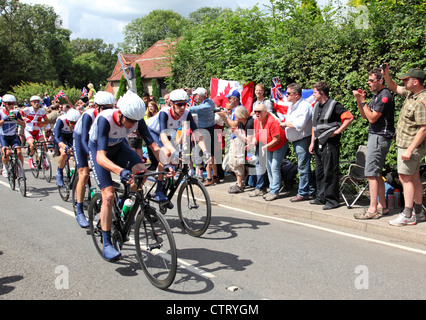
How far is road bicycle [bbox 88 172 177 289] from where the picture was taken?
13.2ft

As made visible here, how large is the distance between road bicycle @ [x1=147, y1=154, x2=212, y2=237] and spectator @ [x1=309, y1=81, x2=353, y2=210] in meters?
2.40

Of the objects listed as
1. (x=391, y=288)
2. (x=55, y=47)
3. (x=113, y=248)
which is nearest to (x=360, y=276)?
(x=391, y=288)

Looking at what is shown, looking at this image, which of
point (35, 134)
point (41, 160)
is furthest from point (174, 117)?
point (35, 134)

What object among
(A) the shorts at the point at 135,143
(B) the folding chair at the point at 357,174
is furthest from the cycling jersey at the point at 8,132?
(B) the folding chair at the point at 357,174

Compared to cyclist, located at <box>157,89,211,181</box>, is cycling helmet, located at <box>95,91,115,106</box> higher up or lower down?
higher up

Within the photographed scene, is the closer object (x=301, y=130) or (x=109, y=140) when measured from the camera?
(x=109, y=140)

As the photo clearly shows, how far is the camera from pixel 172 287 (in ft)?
13.9

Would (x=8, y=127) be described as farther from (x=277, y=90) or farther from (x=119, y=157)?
Result: (x=277, y=90)

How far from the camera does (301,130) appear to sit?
766 centimetres

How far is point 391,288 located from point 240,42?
28.9 ft

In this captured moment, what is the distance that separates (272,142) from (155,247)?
422cm

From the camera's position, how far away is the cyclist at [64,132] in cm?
797

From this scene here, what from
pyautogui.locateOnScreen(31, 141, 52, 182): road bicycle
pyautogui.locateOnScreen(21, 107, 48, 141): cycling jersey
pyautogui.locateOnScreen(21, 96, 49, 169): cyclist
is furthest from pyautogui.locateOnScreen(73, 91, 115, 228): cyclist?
pyautogui.locateOnScreen(21, 107, 48, 141): cycling jersey

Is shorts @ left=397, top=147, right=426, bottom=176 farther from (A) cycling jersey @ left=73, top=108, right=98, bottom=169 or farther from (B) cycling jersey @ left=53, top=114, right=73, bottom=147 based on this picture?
(B) cycling jersey @ left=53, top=114, right=73, bottom=147
